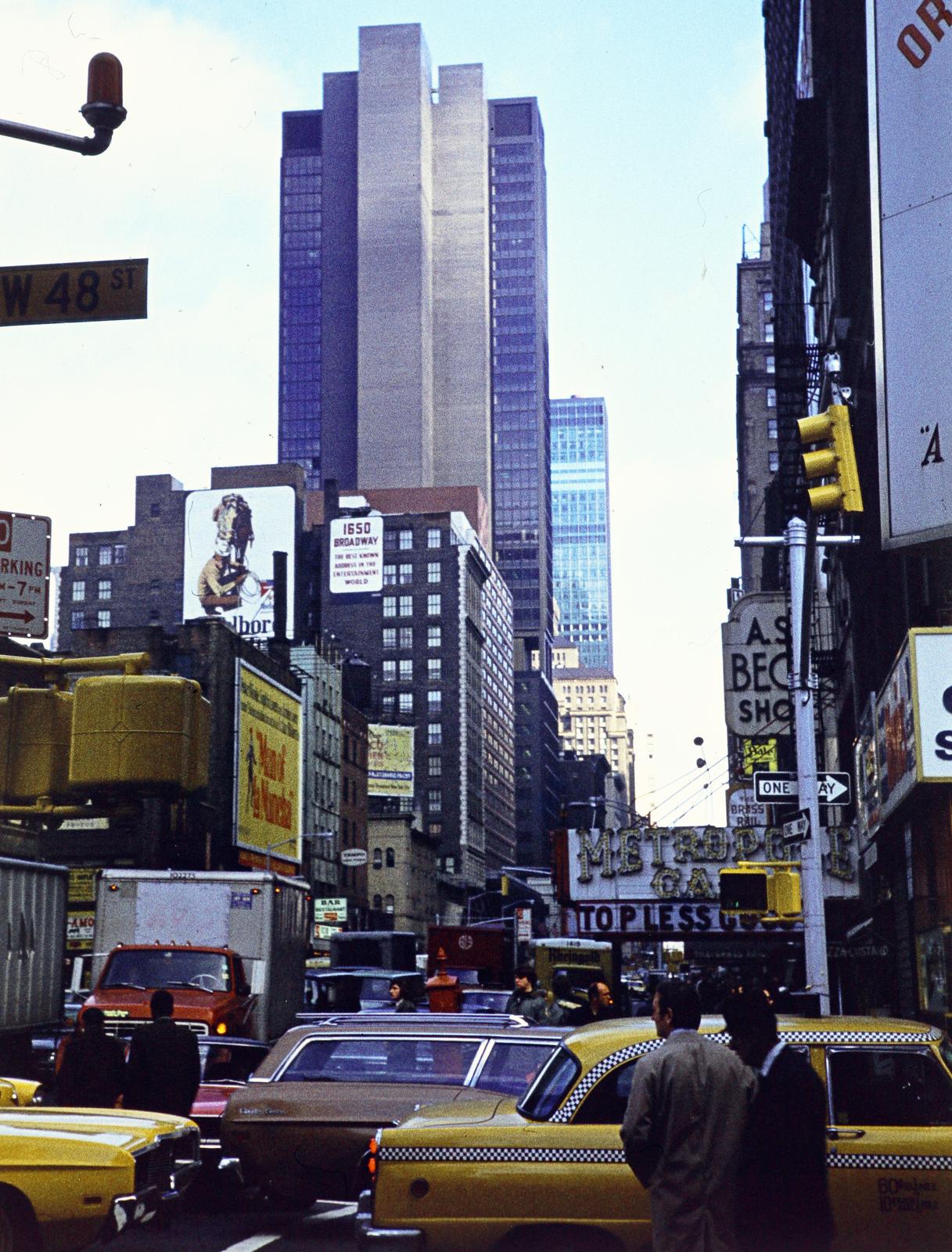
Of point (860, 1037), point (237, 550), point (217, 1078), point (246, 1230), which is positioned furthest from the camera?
point (237, 550)

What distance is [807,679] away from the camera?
2144 cm

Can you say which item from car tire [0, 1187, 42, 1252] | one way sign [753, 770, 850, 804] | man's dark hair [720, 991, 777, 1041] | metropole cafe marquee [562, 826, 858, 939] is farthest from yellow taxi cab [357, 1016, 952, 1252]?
metropole cafe marquee [562, 826, 858, 939]

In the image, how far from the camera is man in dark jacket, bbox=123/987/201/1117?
1352 centimetres

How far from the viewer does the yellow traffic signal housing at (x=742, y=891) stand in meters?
20.3

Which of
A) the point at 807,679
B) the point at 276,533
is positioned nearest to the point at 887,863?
the point at 807,679

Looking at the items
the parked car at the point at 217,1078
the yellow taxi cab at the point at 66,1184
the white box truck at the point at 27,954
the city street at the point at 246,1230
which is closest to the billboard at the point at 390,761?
the white box truck at the point at 27,954

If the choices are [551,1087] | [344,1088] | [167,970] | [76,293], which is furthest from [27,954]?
[76,293]

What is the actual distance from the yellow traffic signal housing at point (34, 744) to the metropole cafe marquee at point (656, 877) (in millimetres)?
36799

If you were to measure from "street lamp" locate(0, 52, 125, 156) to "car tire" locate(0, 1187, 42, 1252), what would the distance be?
5566 mm

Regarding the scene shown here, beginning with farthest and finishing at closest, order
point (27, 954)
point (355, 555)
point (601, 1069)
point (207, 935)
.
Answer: point (355, 555), point (207, 935), point (27, 954), point (601, 1069)

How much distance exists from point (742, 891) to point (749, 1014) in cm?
1263

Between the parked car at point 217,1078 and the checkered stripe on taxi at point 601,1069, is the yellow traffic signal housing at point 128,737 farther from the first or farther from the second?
the parked car at point 217,1078

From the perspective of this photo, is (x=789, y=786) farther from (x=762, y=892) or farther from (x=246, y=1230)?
(x=246, y=1230)

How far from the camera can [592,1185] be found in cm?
888
